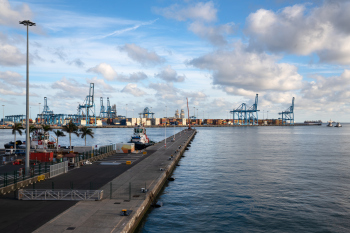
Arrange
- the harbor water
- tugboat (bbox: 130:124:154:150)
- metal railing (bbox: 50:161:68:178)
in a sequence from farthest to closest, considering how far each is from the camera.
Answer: tugboat (bbox: 130:124:154:150), metal railing (bbox: 50:161:68:178), the harbor water

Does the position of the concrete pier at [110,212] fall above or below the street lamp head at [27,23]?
below

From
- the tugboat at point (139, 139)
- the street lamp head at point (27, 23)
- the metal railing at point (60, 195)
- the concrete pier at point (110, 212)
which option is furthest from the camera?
the tugboat at point (139, 139)

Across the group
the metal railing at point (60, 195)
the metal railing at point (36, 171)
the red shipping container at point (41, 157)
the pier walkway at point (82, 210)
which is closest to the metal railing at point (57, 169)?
the metal railing at point (36, 171)

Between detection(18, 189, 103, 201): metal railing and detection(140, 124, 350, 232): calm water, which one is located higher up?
detection(18, 189, 103, 201): metal railing

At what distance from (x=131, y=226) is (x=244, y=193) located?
61.7 feet

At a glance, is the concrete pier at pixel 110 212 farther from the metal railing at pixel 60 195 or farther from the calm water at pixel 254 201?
the calm water at pixel 254 201

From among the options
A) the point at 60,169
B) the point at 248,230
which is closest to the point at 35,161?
the point at 60,169

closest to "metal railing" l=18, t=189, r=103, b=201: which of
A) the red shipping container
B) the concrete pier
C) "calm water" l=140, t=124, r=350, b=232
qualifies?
the concrete pier

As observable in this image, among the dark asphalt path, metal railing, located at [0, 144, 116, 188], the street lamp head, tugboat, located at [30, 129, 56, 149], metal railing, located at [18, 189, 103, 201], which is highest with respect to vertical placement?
the street lamp head

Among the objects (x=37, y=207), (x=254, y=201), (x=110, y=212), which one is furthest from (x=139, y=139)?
(x=110, y=212)

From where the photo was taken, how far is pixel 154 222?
966 inches

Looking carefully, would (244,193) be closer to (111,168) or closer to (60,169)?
(111,168)

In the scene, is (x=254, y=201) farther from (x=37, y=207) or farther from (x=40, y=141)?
(x=40, y=141)

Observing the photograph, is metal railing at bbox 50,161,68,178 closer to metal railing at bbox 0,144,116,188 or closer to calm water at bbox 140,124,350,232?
metal railing at bbox 0,144,116,188
